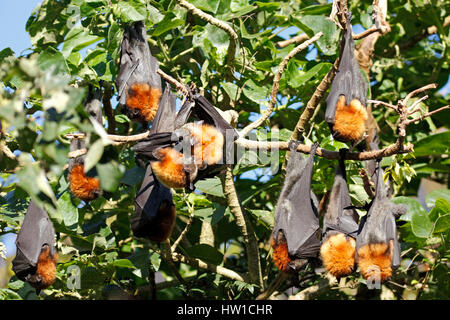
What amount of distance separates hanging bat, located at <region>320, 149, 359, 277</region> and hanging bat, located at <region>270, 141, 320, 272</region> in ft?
1.01

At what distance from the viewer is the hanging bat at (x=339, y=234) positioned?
4.32 meters

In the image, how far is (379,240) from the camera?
13.5ft

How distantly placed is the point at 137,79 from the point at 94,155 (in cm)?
278

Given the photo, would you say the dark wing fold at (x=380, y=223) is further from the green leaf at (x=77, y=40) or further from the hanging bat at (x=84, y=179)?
the green leaf at (x=77, y=40)

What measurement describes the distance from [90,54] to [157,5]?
66 cm

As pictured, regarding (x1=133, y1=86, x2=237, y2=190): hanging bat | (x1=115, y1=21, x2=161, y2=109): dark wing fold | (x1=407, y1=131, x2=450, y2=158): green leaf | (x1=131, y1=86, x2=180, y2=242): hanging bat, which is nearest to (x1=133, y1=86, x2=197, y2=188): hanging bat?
(x1=133, y1=86, x2=237, y2=190): hanging bat

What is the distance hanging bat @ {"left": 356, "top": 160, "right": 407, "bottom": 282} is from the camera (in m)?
4.12

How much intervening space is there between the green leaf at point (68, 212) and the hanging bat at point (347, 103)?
2.12 meters

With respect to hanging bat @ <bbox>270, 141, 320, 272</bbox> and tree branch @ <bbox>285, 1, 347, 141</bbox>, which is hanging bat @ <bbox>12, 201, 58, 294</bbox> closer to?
hanging bat @ <bbox>270, 141, 320, 272</bbox>

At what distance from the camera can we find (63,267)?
16.1 ft

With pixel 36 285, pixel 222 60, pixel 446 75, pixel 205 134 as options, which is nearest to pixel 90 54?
pixel 222 60

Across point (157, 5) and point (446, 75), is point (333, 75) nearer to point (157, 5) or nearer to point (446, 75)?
point (157, 5)

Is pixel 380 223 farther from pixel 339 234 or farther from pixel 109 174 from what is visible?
pixel 109 174

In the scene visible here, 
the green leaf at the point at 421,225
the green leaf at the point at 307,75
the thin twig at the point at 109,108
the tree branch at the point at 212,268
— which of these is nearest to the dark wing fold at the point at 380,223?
the green leaf at the point at 421,225
